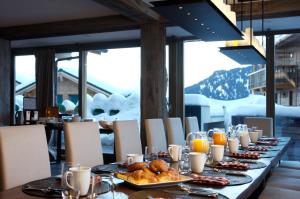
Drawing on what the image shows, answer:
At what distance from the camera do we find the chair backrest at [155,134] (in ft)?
12.5

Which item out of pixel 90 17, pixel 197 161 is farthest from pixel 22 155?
pixel 90 17

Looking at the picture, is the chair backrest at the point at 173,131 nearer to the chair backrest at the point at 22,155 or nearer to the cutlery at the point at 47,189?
the chair backrest at the point at 22,155

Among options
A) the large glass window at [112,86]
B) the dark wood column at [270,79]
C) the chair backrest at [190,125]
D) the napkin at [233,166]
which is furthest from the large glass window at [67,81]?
the napkin at [233,166]

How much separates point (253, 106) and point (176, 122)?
2.70 m

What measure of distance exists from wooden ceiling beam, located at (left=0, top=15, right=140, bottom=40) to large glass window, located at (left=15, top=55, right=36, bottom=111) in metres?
1.41

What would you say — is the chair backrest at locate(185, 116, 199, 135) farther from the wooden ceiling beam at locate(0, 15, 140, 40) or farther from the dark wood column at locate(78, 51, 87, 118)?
the dark wood column at locate(78, 51, 87, 118)

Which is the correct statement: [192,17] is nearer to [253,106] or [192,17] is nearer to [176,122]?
[176,122]

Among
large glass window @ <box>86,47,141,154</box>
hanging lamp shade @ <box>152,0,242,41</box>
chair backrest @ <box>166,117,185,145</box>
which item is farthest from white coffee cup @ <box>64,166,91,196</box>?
large glass window @ <box>86,47,141,154</box>

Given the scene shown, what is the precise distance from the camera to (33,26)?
724 cm

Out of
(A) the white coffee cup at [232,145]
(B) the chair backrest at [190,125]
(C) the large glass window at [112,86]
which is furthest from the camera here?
(C) the large glass window at [112,86]

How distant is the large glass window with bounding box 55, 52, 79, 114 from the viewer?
8.46 m

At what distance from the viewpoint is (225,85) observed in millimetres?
7098

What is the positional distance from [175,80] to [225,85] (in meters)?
0.95

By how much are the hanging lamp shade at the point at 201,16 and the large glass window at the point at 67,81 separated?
5.42 meters
